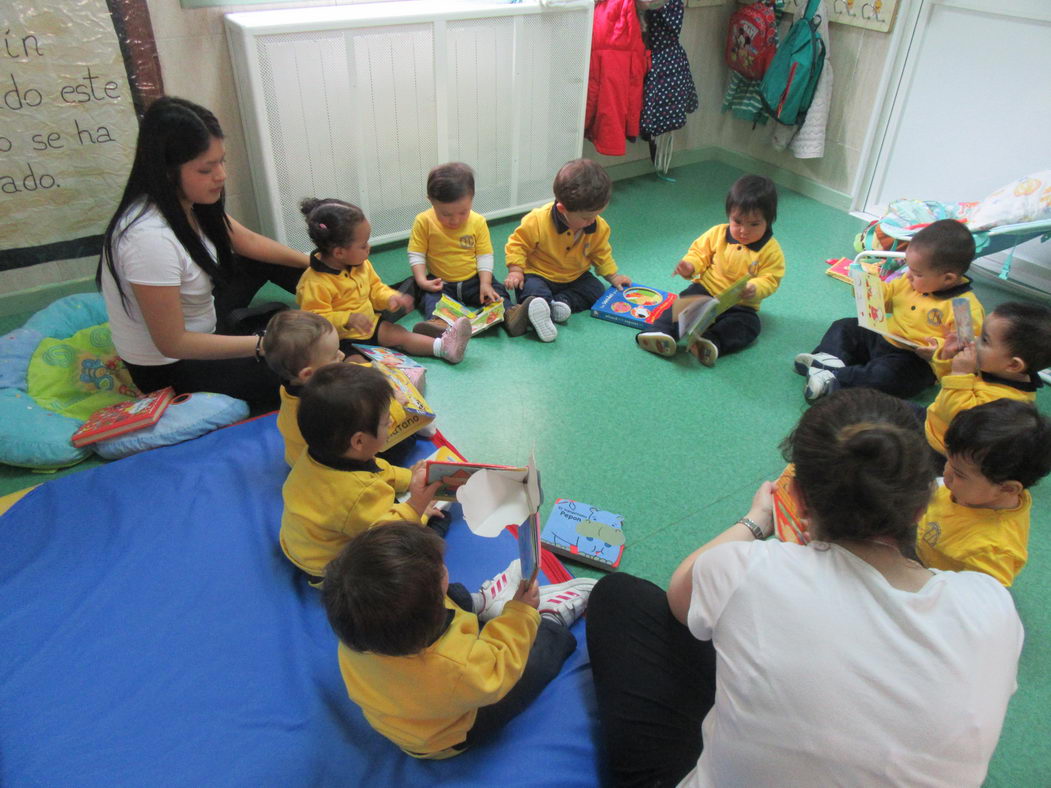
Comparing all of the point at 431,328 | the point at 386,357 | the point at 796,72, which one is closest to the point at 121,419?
the point at 386,357

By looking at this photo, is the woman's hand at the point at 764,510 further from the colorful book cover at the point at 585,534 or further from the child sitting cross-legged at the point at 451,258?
the child sitting cross-legged at the point at 451,258

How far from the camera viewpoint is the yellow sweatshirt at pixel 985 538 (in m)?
1.51

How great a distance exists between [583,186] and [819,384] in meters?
1.08

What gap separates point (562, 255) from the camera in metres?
2.89

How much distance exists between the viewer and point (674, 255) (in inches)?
133

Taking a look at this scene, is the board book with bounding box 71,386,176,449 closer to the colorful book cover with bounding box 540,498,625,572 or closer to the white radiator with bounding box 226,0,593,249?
the white radiator with bounding box 226,0,593,249

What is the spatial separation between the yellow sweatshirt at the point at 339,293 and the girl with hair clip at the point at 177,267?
0.24 metres

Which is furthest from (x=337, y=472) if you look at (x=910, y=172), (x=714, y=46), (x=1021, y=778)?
(x=714, y=46)

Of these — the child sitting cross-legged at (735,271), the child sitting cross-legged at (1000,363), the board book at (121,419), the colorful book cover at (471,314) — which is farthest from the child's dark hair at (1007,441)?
the board book at (121,419)

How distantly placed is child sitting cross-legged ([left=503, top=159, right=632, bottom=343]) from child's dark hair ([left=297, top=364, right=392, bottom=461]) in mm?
1280

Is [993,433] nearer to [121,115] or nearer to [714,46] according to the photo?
[121,115]

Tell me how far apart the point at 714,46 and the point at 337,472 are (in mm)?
3620

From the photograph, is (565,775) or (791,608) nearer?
(791,608)

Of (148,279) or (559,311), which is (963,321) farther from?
(148,279)
